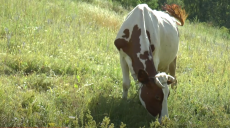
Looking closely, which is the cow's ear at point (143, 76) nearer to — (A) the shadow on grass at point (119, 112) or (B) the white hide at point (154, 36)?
(B) the white hide at point (154, 36)

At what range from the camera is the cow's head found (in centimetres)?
408

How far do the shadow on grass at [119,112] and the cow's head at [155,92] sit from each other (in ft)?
1.05

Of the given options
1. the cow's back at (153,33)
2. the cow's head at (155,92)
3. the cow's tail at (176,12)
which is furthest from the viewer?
the cow's tail at (176,12)

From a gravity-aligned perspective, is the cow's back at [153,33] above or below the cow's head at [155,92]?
above

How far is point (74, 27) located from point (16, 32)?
6.56 feet

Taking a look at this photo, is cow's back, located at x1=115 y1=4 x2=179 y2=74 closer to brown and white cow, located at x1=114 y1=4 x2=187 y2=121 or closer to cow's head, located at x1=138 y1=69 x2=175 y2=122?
brown and white cow, located at x1=114 y1=4 x2=187 y2=121

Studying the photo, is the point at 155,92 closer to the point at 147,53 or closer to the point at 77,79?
the point at 147,53

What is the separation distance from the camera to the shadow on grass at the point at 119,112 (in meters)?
4.38

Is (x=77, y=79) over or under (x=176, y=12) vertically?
under

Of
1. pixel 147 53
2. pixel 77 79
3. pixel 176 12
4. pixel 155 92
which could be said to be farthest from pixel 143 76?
pixel 176 12

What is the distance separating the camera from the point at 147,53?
4.49 m

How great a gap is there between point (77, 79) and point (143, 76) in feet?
6.06

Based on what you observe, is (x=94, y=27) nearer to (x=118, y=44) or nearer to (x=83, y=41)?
(x=83, y=41)

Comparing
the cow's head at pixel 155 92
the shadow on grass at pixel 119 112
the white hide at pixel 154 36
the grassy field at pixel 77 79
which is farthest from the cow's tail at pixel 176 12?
the cow's head at pixel 155 92
